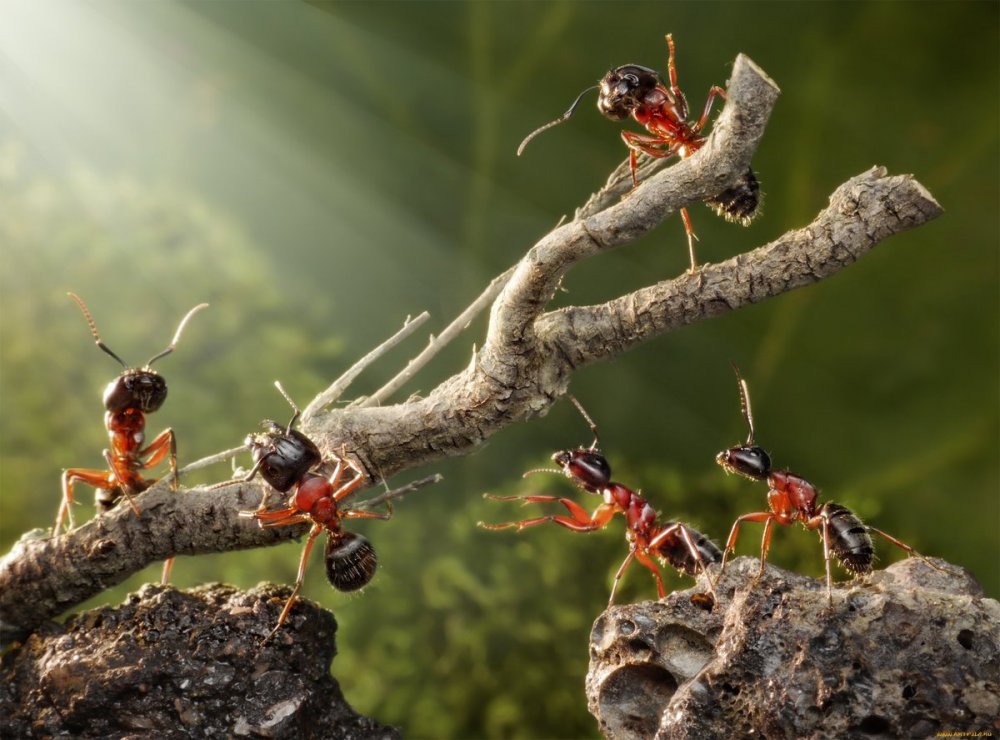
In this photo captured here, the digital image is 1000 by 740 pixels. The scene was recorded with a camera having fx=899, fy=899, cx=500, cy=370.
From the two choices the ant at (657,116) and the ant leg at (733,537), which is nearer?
the ant leg at (733,537)

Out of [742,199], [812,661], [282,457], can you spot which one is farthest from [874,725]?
[282,457]

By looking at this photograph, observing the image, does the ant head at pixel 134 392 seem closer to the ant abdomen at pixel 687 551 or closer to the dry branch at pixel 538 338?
the dry branch at pixel 538 338

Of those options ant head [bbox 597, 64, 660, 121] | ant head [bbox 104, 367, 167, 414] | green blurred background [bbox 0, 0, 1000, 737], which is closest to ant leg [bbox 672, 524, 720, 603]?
ant head [bbox 597, 64, 660, 121]

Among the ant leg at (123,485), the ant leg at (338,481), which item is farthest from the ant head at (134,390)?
the ant leg at (338,481)

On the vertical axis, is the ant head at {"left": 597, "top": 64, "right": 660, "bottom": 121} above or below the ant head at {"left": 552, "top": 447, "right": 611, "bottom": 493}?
above

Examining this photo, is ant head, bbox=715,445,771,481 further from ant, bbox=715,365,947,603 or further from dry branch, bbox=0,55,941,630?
dry branch, bbox=0,55,941,630

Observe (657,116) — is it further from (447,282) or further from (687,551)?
(447,282)
